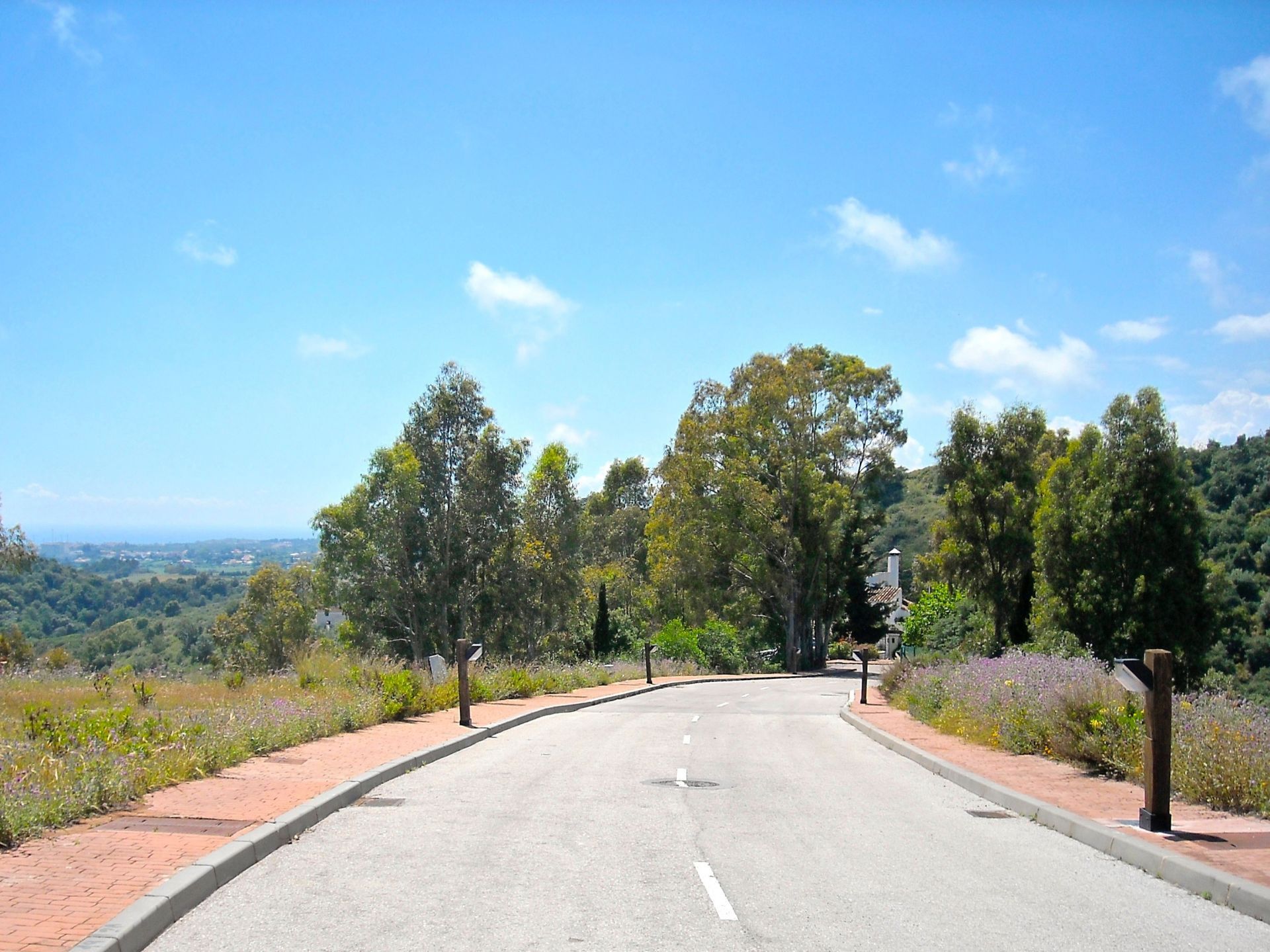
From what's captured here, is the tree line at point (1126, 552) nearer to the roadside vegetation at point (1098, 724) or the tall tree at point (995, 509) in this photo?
the tall tree at point (995, 509)

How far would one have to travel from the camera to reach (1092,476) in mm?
31328

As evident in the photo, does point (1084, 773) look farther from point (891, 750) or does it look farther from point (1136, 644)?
point (1136, 644)

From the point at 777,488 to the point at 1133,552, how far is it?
90.1 feet

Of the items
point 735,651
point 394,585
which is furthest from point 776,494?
point 394,585

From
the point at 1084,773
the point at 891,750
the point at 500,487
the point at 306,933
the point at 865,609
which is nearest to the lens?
the point at 306,933

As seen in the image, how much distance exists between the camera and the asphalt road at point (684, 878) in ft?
19.6

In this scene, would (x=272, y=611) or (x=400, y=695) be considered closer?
(x=400, y=695)

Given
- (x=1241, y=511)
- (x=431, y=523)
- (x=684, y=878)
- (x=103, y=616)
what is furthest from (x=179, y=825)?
(x=103, y=616)

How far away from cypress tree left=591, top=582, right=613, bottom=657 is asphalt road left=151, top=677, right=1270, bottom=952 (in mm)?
38874

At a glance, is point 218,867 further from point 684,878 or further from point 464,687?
point 464,687

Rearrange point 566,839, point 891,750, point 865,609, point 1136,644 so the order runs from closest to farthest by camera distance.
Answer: point 566,839, point 891,750, point 1136,644, point 865,609

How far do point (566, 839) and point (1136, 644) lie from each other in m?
26.3

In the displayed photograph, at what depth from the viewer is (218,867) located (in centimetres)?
678

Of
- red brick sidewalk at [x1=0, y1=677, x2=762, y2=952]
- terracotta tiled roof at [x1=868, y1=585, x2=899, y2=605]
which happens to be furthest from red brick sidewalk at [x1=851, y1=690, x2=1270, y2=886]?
terracotta tiled roof at [x1=868, y1=585, x2=899, y2=605]
